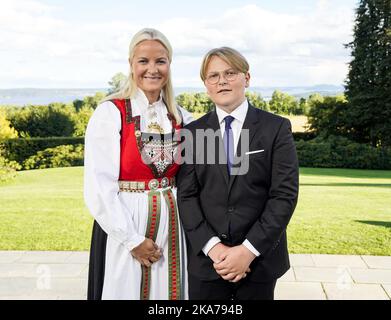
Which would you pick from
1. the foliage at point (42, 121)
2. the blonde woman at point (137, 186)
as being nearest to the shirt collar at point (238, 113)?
the blonde woman at point (137, 186)

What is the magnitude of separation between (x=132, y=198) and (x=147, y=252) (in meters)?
0.29

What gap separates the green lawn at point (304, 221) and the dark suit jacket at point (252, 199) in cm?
379

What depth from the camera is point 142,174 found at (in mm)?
2670

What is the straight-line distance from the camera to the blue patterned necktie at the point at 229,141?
253 cm

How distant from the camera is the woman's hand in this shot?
103 inches

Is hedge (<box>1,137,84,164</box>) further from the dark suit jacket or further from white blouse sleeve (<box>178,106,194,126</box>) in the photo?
the dark suit jacket

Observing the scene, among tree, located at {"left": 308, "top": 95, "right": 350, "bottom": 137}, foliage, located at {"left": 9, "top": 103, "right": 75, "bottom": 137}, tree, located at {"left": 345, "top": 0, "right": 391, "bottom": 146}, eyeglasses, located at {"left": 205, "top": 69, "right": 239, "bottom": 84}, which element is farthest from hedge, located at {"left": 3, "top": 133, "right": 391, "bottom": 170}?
eyeglasses, located at {"left": 205, "top": 69, "right": 239, "bottom": 84}

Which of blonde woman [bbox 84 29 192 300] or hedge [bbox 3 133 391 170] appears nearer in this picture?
blonde woman [bbox 84 29 192 300]

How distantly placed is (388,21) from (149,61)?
27.7 m

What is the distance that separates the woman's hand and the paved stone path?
194 cm

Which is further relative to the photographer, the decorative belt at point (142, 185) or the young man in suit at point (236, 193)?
the decorative belt at point (142, 185)

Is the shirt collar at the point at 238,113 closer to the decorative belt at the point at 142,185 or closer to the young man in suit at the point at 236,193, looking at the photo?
the young man in suit at the point at 236,193

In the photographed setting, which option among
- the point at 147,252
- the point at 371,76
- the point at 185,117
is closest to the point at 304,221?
the point at 185,117
